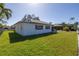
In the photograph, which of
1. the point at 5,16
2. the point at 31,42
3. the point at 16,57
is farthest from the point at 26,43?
the point at 5,16

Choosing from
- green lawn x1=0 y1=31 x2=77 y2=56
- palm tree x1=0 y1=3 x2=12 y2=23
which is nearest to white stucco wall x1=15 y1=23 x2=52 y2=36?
green lawn x1=0 y1=31 x2=77 y2=56

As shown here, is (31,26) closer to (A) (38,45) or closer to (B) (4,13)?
(A) (38,45)

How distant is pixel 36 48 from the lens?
14.4 ft

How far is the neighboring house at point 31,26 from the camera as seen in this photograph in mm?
4465

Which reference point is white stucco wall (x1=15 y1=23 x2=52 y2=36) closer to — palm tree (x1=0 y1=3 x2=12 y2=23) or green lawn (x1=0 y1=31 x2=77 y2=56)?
green lawn (x1=0 y1=31 x2=77 y2=56)

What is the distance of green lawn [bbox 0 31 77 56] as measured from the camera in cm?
432

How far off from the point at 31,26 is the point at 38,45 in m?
0.51

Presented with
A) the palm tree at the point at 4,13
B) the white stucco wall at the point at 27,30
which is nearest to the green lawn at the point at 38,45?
the white stucco wall at the point at 27,30

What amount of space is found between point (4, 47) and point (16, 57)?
1.11ft

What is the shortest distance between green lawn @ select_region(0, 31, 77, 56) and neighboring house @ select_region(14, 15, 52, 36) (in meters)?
0.13

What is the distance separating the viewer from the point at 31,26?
4742 mm

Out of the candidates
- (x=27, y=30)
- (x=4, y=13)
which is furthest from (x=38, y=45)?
(x=4, y=13)

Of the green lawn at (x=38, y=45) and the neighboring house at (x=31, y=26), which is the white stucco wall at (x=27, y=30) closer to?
the neighboring house at (x=31, y=26)

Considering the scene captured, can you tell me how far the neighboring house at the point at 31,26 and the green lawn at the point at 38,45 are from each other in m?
0.13
